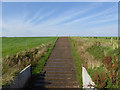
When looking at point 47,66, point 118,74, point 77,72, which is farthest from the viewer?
point 47,66

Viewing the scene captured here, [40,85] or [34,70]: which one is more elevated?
[34,70]

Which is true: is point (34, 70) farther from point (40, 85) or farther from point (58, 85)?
point (58, 85)

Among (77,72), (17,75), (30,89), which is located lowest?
(30,89)

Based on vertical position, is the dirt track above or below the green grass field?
below

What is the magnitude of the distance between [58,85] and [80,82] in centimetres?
131

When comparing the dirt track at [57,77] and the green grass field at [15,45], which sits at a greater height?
the green grass field at [15,45]

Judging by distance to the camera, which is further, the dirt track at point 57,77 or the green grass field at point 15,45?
the green grass field at point 15,45

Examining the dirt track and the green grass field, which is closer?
the dirt track

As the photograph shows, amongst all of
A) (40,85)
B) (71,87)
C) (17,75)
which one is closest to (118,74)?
(71,87)

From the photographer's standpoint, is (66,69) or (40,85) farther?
(66,69)

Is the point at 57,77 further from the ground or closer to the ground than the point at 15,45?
closer to the ground

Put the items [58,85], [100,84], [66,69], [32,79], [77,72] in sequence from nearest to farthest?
[100,84]
[58,85]
[32,79]
[77,72]
[66,69]

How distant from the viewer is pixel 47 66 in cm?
854

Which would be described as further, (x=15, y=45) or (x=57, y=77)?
(x=15, y=45)
